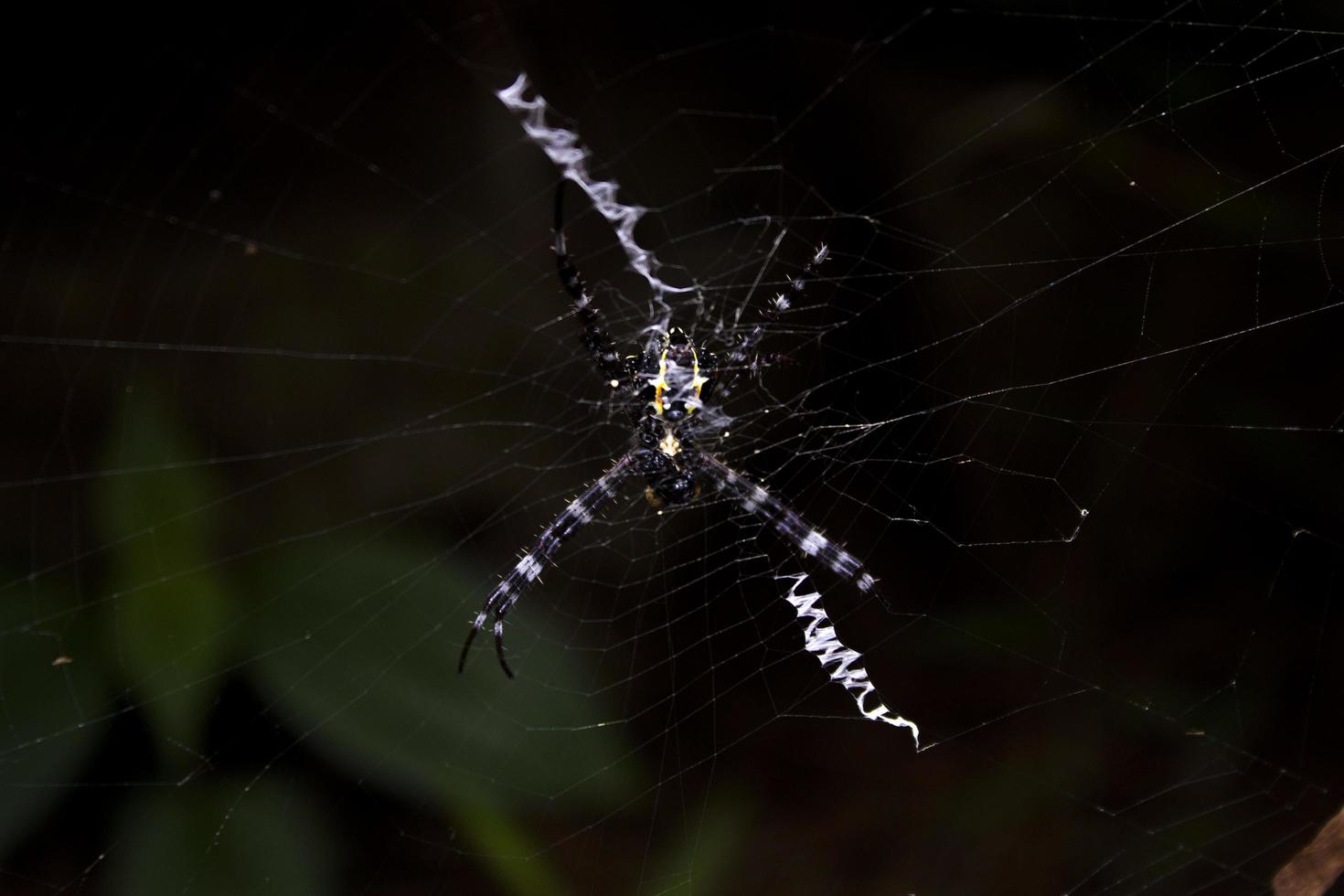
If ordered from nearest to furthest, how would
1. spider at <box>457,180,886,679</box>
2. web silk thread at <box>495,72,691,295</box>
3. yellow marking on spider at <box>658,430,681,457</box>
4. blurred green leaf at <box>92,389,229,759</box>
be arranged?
blurred green leaf at <box>92,389,229,759</box> → spider at <box>457,180,886,679</box> → web silk thread at <box>495,72,691,295</box> → yellow marking on spider at <box>658,430,681,457</box>

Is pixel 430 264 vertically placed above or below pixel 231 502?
above

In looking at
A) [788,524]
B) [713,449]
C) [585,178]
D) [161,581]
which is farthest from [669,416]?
[161,581]

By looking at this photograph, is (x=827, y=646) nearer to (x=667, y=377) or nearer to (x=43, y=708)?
(x=667, y=377)

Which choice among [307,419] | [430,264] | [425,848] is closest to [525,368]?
[430,264]

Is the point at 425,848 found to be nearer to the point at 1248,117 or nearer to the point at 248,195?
the point at 248,195

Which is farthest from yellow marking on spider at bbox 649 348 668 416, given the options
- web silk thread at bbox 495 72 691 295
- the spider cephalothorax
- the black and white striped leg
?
web silk thread at bbox 495 72 691 295

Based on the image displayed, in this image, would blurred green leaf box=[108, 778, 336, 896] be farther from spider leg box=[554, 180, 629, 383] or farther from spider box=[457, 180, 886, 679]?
spider leg box=[554, 180, 629, 383]
